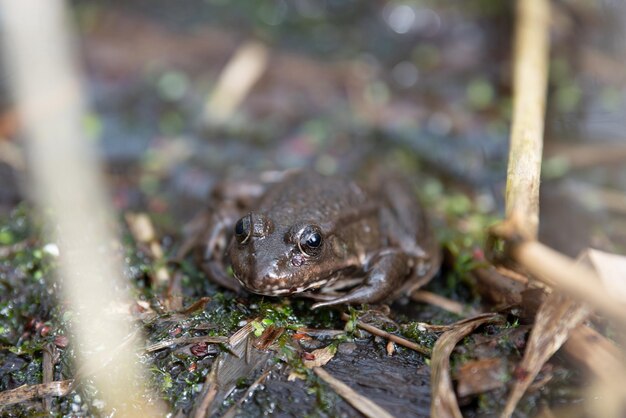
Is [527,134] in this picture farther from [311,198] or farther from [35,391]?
[35,391]

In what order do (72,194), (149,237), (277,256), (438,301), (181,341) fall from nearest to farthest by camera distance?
(181,341) → (277,256) → (438,301) → (149,237) → (72,194)

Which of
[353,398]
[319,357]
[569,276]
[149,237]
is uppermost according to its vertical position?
[569,276]

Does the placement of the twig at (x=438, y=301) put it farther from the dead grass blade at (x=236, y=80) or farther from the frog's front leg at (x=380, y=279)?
the dead grass blade at (x=236, y=80)

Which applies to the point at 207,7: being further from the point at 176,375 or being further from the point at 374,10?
the point at 176,375

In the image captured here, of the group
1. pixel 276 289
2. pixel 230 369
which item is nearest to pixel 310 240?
pixel 276 289

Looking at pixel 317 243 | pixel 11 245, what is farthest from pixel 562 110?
pixel 11 245

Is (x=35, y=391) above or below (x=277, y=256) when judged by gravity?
below

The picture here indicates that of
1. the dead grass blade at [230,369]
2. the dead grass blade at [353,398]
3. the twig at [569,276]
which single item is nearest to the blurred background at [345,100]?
the twig at [569,276]
